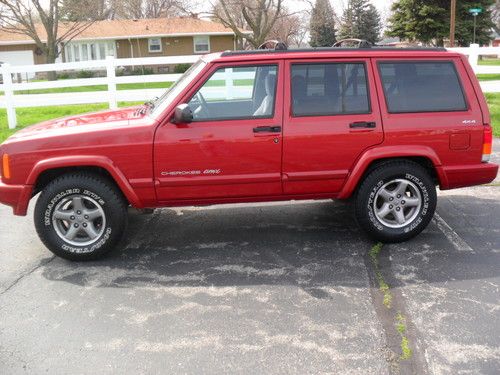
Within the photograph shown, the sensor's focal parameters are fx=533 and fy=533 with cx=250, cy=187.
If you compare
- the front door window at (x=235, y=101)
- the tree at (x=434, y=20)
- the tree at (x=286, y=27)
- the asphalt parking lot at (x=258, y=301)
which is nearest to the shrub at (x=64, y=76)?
the tree at (x=286, y=27)

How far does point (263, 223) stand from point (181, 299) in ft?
6.32

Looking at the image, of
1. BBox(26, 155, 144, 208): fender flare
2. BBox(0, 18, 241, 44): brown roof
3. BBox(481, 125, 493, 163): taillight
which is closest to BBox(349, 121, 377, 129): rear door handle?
BBox(481, 125, 493, 163): taillight

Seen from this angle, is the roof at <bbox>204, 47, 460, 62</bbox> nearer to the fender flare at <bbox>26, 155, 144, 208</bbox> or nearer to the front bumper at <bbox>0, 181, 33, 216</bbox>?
the fender flare at <bbox>26, 155, 144, 208</bbox>

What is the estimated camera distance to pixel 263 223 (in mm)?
5840

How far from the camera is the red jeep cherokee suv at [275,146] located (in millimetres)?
4676

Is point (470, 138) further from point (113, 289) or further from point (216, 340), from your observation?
point (113, 289)

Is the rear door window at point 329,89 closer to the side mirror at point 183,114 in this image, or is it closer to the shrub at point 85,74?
the side mirror at point 183,114

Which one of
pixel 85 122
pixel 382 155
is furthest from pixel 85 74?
pixel 382 155

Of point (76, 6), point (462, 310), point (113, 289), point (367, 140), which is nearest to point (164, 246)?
point (113, 289)

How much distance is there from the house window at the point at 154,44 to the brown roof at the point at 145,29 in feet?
3.40

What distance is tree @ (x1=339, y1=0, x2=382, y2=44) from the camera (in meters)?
53.8

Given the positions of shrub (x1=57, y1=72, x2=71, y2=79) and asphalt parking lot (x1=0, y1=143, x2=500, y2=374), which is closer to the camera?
asphalt parking lot (x1=0, y1=143, x2=500, y2=374)

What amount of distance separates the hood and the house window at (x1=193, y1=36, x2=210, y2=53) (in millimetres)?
38758

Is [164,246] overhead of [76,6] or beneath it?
beneath
